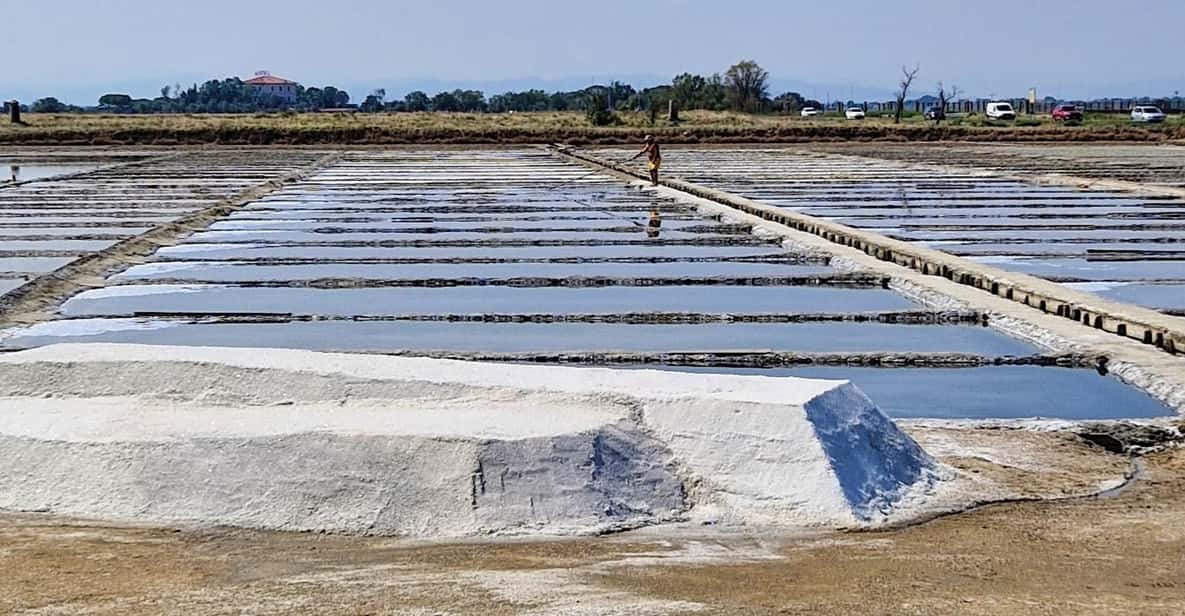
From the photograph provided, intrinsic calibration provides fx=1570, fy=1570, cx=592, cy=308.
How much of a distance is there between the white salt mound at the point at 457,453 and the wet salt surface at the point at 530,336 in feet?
7.40

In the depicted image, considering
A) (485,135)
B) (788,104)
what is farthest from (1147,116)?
(788,104)

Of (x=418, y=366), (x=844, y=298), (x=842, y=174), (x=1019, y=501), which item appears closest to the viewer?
(x=1019, y=501)

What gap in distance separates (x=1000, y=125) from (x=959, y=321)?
3761 cm

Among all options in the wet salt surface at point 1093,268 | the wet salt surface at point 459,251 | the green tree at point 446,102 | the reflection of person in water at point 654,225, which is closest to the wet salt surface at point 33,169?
the reflection of person in water at point 654,225

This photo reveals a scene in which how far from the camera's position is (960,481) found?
4.75m

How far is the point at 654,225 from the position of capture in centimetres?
1382

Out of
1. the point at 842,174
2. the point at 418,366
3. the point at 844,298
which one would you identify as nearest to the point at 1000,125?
the point at 842,174

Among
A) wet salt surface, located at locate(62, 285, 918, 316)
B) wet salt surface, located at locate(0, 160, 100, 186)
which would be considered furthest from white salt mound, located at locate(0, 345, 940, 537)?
wet salt surface, located at locate(0, 160, 100, 186)

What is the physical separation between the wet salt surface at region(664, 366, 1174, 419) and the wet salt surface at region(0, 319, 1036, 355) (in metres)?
0.51

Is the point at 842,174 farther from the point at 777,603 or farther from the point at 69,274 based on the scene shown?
the point at 777,603

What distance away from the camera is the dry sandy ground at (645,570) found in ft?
11.8

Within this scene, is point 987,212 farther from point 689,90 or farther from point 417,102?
point 417,102

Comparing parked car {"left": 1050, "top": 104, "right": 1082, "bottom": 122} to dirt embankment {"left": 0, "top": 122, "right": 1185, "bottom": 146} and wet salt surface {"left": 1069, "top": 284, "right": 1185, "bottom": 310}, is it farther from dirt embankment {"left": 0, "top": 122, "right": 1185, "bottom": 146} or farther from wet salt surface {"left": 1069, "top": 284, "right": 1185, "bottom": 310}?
wet salt surface {"left": 1069, "top": 284, "right": 1185, "bottom": 310}

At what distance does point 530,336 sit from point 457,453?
3.23m
